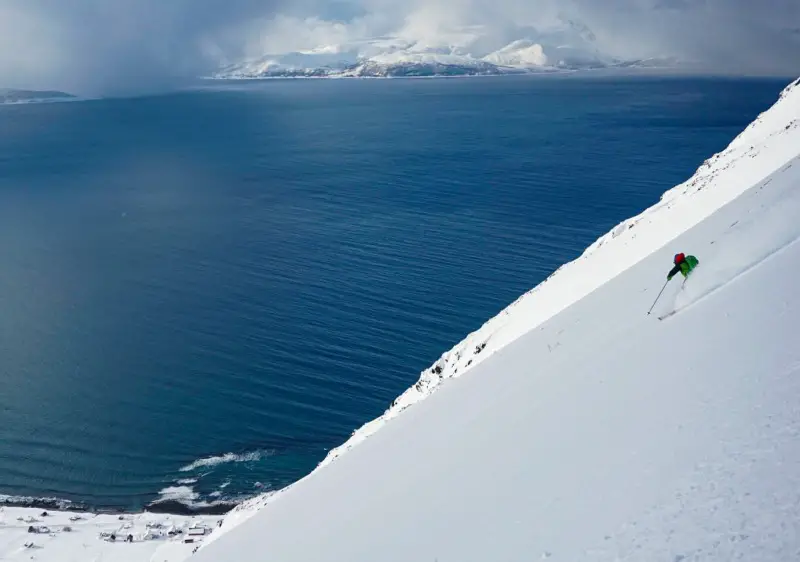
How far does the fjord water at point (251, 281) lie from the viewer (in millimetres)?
39178

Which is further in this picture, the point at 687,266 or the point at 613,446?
the point at 687,266

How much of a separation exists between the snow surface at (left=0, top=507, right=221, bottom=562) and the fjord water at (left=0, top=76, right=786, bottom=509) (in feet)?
8.63

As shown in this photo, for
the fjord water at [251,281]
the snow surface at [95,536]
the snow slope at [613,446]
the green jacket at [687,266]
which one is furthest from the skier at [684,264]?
the snow surface at [95,536]

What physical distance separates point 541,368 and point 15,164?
431ft

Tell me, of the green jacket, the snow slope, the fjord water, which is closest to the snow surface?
the fjord water

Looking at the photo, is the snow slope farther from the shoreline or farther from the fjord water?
the shoreline

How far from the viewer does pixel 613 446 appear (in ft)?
32.2

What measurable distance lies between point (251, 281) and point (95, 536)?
32.6 m

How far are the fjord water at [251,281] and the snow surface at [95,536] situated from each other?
2.63 m

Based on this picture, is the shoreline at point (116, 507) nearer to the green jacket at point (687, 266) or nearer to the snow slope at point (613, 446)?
the snow slope at point (613, 446)

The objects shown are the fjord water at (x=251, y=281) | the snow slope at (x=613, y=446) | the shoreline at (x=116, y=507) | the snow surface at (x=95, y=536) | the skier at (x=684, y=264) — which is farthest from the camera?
the fjord water at (x=251, y=281)

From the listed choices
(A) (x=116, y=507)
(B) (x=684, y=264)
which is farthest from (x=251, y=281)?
(B) (x=684, y=264)

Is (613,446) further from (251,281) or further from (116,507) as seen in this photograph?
(251,281)

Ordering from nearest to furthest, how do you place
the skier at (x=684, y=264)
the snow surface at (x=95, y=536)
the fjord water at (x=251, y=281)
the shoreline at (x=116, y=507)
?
1. the skier at (x=684, y=264)
2. the snow surface at (x=95, y=536)
3. the shoreline at (x=116, y=507)
4. the fjord water at (x=251, y=281)
